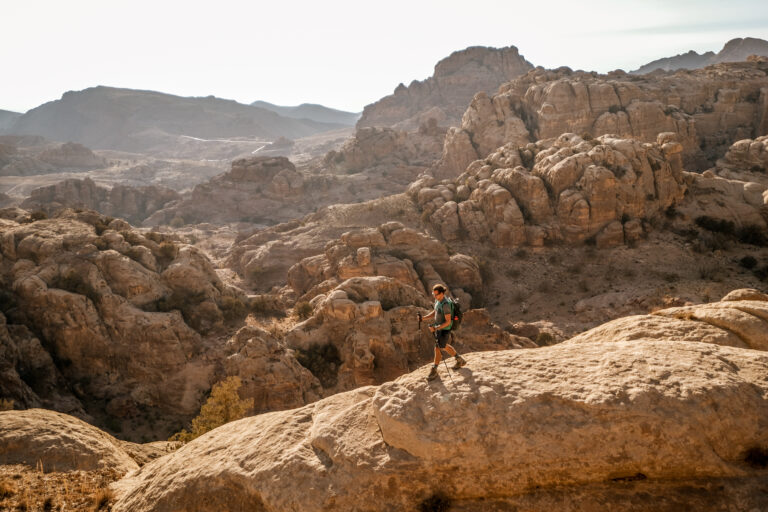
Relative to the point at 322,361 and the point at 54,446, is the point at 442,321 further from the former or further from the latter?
the point at 322,361

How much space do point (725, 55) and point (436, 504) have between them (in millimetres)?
201726

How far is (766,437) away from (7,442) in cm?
1439

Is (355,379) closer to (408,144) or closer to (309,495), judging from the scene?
(309,495)

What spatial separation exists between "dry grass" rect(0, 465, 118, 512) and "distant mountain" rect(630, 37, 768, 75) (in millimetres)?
155919

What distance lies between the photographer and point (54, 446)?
10.9 m

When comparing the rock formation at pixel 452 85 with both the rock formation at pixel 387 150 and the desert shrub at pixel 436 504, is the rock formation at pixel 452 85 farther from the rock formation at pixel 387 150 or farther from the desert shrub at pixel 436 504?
the desert shrub at pixel 436 504

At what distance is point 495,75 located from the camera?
437 feet

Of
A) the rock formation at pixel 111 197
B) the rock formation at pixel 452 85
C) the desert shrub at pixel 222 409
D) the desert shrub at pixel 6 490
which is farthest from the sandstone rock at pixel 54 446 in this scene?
the rock formation at pixel 452 85

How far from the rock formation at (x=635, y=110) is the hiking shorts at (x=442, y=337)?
169ft

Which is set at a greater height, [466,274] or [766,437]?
[766,437]

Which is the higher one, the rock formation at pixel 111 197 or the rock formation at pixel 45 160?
the rock formation at pixel 45 160

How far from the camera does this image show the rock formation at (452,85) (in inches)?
5133

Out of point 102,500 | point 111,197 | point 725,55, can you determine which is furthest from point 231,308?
point 725,55

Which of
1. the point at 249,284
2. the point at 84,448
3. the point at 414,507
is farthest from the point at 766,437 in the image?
the point at 249,284
